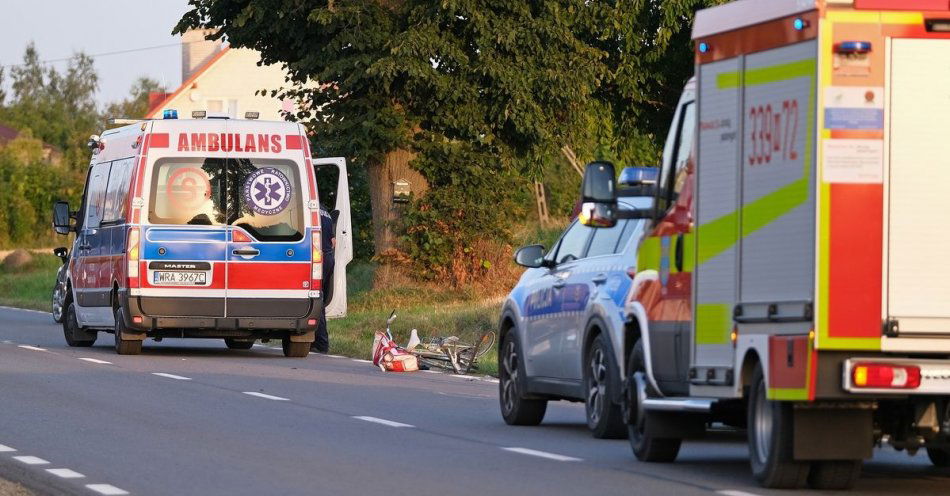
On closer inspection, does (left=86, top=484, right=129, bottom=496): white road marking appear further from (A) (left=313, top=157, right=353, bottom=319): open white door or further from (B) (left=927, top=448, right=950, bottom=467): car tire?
(A) (left=313, top=157, right=353, bottom=319): open white door

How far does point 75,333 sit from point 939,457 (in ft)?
54.0

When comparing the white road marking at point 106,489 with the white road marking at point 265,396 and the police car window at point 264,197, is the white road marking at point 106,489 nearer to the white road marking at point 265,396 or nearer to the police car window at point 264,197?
the white road marking at point 265,396

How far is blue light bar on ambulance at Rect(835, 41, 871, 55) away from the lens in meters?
9.66

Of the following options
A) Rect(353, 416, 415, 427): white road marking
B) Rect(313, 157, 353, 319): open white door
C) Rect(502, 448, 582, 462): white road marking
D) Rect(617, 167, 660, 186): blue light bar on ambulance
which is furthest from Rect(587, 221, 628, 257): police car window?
Rect(313, 157, 353, 319): open white door

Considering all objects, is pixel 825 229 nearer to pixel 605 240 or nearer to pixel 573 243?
pixel 605 240

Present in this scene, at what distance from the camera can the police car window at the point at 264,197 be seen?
2402 cm

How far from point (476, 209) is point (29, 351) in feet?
37.3

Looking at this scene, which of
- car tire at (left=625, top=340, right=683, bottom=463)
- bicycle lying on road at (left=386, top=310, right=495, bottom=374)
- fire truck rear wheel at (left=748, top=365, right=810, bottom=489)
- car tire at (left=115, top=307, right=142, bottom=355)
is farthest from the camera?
car tire at (left=115, top=307, right=142, bottom=355)

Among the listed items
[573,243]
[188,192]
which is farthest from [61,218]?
[573,243]

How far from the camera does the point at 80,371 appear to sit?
21078 mm

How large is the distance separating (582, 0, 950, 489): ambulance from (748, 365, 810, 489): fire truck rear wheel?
1cm

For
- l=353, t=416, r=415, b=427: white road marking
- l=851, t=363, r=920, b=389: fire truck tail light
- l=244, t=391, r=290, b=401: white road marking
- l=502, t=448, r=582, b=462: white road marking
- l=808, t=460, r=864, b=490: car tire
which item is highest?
l=851, t=363, r=920, b=389: fire truck tail light

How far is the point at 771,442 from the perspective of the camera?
1033 centimetres

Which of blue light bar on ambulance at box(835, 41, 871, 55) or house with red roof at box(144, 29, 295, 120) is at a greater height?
house with red roof at box(144, 29, 295, 120)
